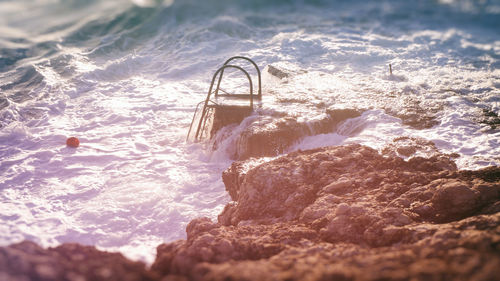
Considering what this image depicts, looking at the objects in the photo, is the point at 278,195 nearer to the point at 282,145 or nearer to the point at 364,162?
the point at 364,162

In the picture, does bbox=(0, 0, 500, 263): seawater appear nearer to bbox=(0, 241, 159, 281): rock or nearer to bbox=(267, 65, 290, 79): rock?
bbox=(267, 65, 290, 79): rock

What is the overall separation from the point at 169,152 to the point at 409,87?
20.3 ft

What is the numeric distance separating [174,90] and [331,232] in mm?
8403

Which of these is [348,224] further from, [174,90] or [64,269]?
[174,90]

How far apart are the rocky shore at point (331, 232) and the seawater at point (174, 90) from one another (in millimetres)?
1014

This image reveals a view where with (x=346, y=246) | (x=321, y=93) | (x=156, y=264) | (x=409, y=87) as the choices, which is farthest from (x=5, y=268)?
(x=409, y=87)

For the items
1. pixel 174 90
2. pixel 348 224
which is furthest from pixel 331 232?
pixel 174 90

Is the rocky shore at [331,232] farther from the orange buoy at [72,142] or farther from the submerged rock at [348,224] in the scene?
the orange buoy at [72,142]

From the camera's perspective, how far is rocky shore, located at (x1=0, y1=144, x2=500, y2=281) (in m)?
2.03

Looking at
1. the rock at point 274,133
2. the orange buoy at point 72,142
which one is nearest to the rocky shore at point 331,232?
the rock at point 274,133

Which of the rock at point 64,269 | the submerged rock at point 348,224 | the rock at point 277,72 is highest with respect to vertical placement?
the rock at point 277,72

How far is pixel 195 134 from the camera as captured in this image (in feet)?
23.8

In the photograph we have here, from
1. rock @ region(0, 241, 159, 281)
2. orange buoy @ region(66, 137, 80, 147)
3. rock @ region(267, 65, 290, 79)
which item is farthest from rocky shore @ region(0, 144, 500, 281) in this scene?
rock @ region(267, 65, 290, 79)

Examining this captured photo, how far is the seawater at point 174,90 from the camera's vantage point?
4.82 metres
